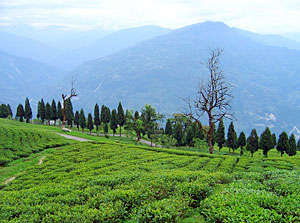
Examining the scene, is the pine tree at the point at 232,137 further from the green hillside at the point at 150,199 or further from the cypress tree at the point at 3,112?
the cypress tree at the point at 3,112

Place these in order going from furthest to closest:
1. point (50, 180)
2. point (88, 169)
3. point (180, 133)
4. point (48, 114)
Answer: point (48, 114) → point (180, 133) → point (88, 169) → point (50, 180)

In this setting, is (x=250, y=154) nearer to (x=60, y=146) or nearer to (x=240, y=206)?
(x=60, y=146)

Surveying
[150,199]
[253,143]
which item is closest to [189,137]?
[253,143]

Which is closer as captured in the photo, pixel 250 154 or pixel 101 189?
pixel 101 189

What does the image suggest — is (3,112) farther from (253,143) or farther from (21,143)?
(253,143)

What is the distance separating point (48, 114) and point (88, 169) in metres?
49.4

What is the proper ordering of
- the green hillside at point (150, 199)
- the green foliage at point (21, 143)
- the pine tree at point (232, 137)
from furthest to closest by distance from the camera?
1. the pine tree at point (232, 137)
2. the green foliage at point (21, 143)
3. the green hillside at point (150, 199)

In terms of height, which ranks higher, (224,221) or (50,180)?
(224,221)

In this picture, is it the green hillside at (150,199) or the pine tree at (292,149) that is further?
the pine tree at (292,149)

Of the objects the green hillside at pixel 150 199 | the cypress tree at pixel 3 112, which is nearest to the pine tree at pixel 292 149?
the green hillside at pixel 150 199

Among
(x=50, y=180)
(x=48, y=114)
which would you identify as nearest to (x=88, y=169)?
(x=50, y=180)

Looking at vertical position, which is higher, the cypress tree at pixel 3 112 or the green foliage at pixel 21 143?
the cypress tree at pixel 3 112

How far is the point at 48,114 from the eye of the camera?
195 ft

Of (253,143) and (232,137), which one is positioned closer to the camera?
(253,143)
